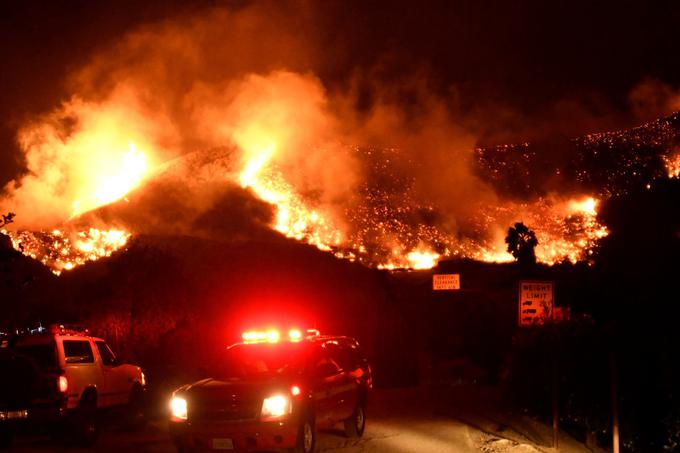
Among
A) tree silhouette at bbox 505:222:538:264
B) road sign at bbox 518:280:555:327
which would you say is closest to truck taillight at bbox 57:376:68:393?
road sign at bbox 518:280:555:327

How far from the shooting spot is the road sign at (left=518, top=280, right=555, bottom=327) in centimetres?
1245

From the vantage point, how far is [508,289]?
34031mm

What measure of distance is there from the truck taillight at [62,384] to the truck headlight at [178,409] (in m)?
2.20

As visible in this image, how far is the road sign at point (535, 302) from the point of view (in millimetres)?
12452

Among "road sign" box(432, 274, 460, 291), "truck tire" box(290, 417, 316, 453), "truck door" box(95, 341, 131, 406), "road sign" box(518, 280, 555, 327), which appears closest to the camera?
"truck tire" box(290, 417, 316, 453)

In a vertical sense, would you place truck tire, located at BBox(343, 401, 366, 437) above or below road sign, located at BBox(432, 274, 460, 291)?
below

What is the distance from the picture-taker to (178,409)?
1015 centimetres

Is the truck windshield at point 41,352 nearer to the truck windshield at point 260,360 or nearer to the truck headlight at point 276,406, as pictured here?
the truck windshield at point 260,360

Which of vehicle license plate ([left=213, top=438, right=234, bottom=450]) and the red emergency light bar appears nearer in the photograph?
vehicle license plate ([left=213, top=438, right=234, bottom=450])

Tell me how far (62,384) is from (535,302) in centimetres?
777

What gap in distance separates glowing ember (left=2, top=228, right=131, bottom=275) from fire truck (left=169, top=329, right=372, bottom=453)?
31994 millimetres

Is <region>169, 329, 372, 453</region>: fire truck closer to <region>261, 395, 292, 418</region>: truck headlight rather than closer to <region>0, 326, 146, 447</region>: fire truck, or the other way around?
<region>261, 395, 292, 418</region>: truck headlight

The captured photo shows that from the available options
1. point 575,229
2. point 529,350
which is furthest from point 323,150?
point 529,350

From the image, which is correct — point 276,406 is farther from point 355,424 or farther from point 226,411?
point 355,424
